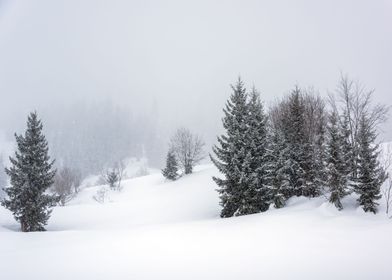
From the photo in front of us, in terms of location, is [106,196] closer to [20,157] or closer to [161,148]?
[20,157]

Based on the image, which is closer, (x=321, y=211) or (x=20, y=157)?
(x=321, y=211)

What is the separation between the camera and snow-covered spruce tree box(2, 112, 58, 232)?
2327 cm

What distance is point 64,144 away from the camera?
158m

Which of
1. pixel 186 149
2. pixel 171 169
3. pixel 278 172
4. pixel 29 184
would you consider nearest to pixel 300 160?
pixel 278 172

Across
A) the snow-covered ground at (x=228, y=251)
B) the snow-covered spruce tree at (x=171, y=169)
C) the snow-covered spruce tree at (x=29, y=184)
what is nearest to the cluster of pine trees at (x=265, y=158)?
the snow-covered ground at (x=228, y=251)

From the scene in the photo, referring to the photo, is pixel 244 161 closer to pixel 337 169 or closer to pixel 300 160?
pixel 300 160

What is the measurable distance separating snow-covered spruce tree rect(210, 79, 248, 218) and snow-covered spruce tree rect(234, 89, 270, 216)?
274mm

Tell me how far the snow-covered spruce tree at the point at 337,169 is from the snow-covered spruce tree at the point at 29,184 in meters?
21.7

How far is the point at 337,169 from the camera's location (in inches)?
644

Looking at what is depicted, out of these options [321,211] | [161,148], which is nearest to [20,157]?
[321,211]

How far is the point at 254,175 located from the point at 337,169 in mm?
6082

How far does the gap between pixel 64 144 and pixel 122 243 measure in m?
162

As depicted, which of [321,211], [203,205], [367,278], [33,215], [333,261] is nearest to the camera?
[367,278]

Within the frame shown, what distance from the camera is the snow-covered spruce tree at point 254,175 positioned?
2100cm
